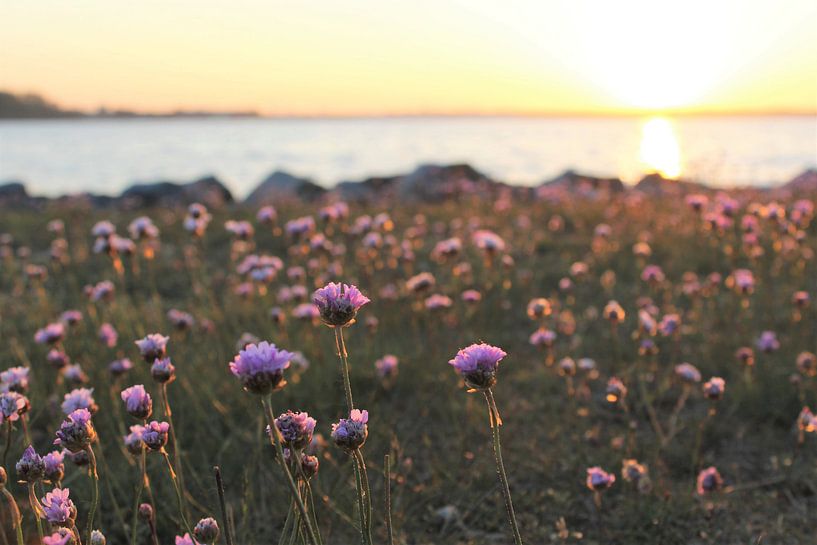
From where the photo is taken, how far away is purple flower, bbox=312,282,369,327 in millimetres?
1414

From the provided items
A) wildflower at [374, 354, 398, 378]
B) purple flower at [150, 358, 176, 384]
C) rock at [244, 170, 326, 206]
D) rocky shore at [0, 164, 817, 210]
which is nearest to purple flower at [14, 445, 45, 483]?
purple flower at [150, 358, 176, 384]

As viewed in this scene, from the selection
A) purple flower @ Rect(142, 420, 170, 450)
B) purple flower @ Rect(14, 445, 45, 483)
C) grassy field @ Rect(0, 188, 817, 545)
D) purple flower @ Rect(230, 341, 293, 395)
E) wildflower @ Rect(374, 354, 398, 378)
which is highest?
purple flower @ Rect(230, 341, 293, 395)

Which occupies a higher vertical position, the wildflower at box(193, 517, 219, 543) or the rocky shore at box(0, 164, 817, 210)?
the rocky shore at box(0, 164, 817, 210)

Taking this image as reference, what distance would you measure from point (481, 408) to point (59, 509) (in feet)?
7.39

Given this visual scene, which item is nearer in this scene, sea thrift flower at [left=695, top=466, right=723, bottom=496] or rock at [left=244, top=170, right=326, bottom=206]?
sea thrift flower at [left=695, top=466, right=723, bottom=496]

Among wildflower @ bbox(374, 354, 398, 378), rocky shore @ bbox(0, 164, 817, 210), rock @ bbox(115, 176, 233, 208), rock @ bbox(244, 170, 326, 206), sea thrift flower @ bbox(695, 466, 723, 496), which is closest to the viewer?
sea thrift flower @ bbox(695, 466, 723, 496)

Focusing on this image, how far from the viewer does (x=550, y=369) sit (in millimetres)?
3979

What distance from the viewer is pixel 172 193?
14844mm

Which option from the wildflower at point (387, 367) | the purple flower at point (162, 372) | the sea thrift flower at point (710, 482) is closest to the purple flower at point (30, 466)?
the purple flower at point (162, 372)

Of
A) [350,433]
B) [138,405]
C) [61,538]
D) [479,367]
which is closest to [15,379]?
[138,405]

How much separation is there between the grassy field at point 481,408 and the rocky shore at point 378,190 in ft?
18.4

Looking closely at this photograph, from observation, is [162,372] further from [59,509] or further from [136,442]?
[59,509]

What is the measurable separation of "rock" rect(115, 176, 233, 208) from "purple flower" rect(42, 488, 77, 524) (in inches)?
473

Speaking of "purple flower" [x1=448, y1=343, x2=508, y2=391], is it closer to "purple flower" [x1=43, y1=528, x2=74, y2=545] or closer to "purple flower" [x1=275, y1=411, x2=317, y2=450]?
"purple flower" [x1=275, y1=411, x2=317, y2=450]
